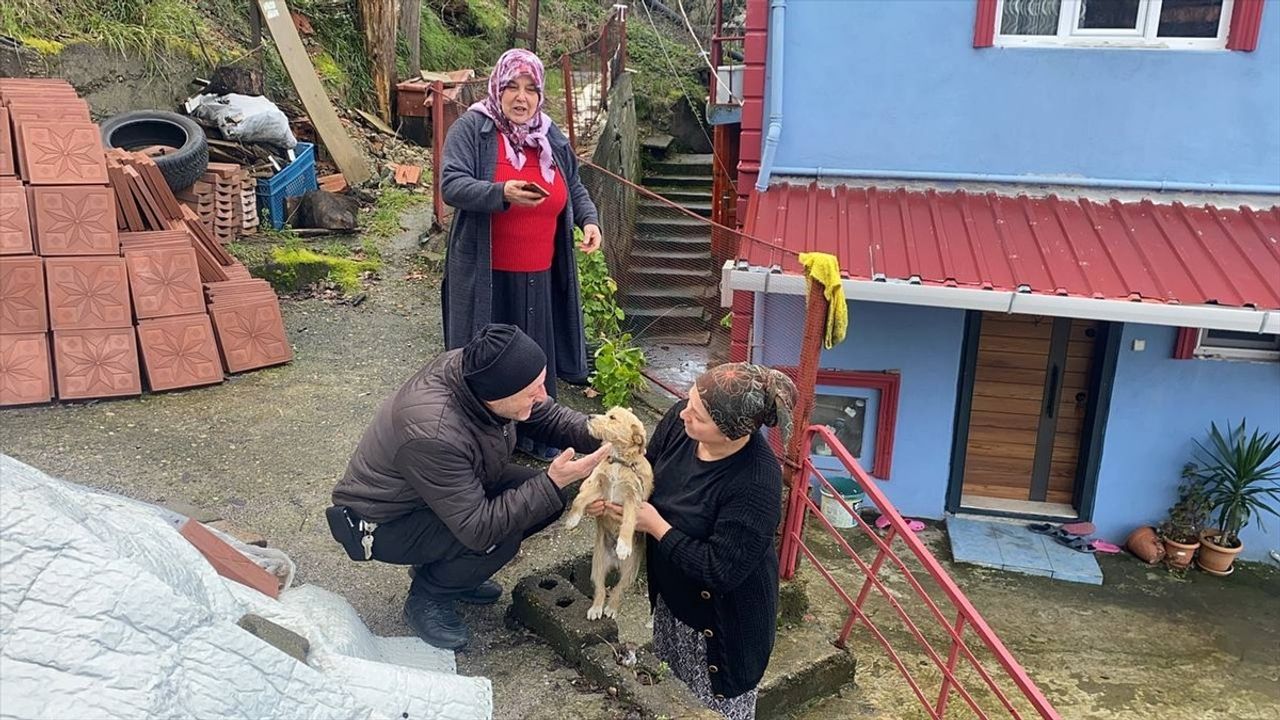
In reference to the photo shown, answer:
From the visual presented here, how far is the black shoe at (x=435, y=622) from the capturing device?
134 inches

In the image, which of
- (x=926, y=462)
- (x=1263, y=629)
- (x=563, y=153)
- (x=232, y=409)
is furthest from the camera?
(x=926, y=462)

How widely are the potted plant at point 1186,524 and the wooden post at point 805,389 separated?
446 cm

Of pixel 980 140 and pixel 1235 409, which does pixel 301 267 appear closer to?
pixel 980 140

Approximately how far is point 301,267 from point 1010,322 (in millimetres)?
5998

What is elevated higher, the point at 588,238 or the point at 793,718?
the point at 588,238

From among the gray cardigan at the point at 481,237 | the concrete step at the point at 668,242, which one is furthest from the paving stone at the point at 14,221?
the concrete step at the point at 668,242

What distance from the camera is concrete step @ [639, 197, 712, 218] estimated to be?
41.7 ft

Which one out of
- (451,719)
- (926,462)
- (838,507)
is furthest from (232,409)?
(926,462)

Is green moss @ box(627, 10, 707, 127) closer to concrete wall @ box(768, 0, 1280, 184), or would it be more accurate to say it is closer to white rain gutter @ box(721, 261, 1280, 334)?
concrete wall @ box(768, 0, 1280, 184)

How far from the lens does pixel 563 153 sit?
14.3 ft

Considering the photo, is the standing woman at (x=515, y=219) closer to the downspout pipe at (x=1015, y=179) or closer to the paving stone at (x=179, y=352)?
the paving stone at (x=179, y=352)

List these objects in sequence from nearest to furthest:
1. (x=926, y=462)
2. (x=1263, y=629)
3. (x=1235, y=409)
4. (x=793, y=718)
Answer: (x=793, y=718) → (x=1263, y=629) → (x=1235, y=409) → (x=926, y=462)

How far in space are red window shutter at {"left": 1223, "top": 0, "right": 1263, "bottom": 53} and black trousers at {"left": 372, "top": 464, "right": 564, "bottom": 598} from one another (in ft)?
Answer: 20.3

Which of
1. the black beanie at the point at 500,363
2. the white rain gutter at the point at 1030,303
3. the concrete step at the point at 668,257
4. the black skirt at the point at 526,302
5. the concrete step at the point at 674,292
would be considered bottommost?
the concrete step at the point at 674,292
